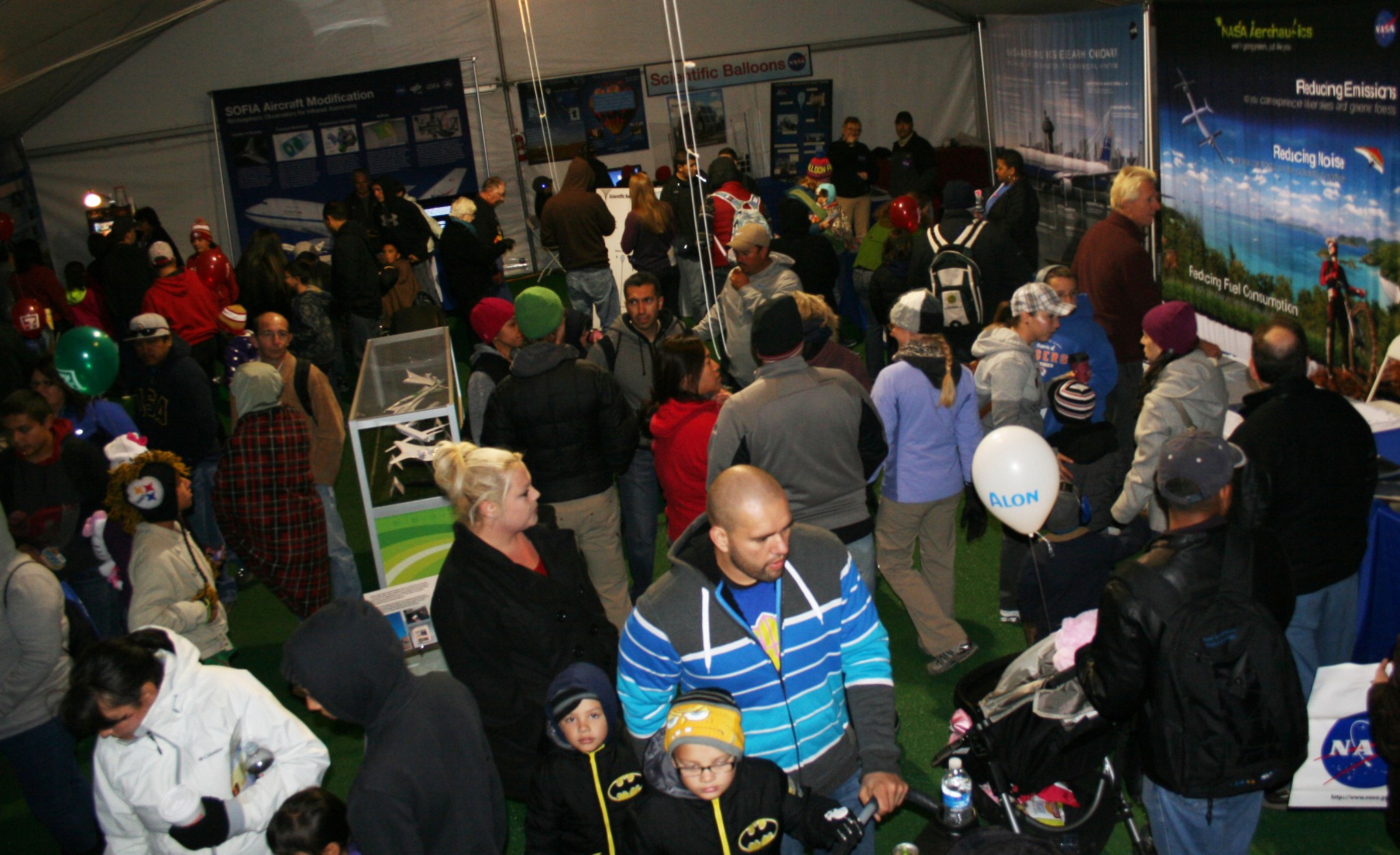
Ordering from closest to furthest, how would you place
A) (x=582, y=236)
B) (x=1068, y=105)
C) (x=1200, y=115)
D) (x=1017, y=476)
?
1. (x=1017, y=476)
2. (x=1200, y=115)
3. (x=582, y=236)
4. (x=1068, y=105)

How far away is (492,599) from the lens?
2.71 m

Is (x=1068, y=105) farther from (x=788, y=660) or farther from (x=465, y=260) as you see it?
(x=788, y=660)

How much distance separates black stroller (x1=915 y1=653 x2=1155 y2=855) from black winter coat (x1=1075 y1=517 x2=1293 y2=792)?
13.4 inches

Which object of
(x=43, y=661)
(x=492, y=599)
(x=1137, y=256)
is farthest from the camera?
(x=1137, y=256)

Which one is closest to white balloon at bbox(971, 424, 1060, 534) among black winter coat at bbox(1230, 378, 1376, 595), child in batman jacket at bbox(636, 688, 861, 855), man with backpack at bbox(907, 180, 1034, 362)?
black winter coat at bbox(1230, 378, 1376, 595)

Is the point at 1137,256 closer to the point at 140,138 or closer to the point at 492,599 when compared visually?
the point at 492,599

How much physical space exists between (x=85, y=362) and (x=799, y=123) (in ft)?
31.7

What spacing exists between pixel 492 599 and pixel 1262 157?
5.83 metres

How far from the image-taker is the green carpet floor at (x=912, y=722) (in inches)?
127

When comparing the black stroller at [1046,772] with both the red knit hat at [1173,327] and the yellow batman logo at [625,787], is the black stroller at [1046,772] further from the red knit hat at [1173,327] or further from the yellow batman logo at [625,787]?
the red knit hat at [1173,327]

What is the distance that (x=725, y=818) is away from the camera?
88.8 inches

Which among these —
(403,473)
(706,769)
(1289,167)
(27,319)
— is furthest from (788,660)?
(27,319)

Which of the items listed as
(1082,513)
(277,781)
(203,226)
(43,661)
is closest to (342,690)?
(277,781)

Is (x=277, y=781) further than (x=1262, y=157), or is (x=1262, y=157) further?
(x=1262, y=157)
